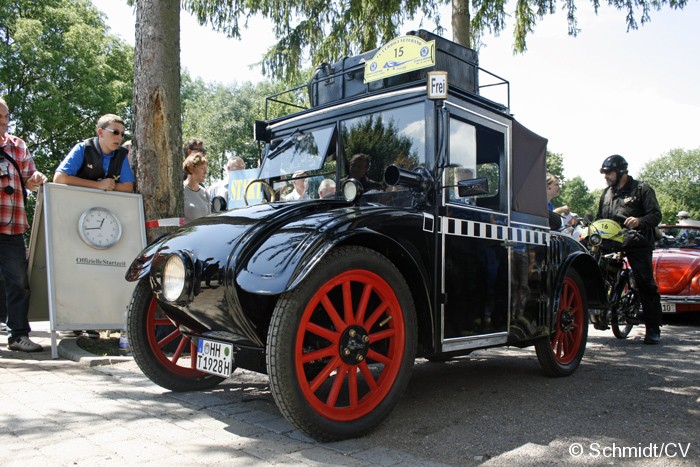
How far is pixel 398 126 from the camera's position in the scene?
13.5ft

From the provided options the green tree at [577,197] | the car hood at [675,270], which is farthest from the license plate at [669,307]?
the green tree at [577,197]

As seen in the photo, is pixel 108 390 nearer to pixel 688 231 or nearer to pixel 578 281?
pixel 578 281

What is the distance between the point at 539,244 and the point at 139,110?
4.07 m

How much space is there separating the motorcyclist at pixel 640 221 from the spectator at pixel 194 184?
4934 mm

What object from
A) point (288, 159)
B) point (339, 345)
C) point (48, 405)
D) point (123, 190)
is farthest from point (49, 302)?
point (339, 345)

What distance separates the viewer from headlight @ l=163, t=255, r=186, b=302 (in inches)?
126

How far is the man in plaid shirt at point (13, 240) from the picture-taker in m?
5.32

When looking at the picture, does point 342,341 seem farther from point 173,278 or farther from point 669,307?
point 669,307

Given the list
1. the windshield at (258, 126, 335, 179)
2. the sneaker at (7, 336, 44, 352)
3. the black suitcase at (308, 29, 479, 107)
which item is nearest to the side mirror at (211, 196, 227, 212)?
the windshield at (258, 126, 335, 179)

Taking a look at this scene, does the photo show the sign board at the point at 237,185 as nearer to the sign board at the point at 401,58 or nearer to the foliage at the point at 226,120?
the sign board at the point at 401,58

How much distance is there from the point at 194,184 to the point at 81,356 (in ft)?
6.87

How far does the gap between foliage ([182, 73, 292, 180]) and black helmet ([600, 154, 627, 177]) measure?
32.4m

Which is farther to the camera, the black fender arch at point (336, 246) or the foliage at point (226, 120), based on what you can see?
the foliage at point (226, 120)

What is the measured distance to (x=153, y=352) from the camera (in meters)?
3.88
